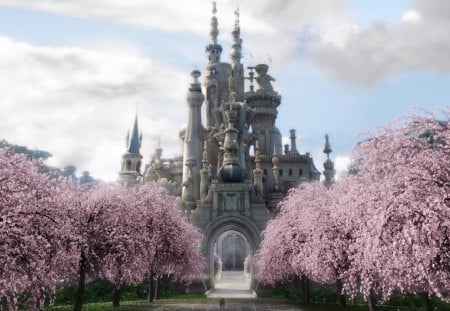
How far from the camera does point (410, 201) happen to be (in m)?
18.4

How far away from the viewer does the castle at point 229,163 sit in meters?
64.2

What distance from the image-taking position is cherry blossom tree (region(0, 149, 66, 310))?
19.8 metres

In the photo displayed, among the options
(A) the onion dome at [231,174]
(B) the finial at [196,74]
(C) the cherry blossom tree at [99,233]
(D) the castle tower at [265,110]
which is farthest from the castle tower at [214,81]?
(C) the cherry blossom tree at [99,233]

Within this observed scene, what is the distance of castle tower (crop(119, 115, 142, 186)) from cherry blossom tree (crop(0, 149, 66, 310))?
88079 millimetres

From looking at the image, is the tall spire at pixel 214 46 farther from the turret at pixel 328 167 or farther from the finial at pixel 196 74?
the turret at pixel 328 167

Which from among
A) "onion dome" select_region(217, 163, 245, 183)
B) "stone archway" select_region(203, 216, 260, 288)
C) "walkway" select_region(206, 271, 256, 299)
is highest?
"onion dome" select_region(217, 163, 245, 183)

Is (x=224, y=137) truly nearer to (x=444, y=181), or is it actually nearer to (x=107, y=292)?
(x=107, y=292)

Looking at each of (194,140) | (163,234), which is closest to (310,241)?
(163,234)

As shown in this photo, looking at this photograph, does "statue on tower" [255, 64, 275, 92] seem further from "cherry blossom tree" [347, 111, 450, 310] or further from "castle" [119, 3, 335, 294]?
"cherry blossom tree" [347, 111, 450, 310]

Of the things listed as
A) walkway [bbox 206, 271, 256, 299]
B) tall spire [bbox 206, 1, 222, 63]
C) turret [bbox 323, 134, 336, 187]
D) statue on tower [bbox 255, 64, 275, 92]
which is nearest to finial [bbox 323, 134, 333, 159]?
turret [bbox 323, 134, 336, 187]

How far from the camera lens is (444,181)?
60.2ft

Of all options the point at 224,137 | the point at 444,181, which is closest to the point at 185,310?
the point at 444,181

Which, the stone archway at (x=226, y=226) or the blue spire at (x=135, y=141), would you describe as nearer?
the stone archway at (x=226, y=226)

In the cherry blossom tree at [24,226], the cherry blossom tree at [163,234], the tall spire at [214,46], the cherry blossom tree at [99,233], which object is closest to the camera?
the cherry blossom tree at [24,226]
